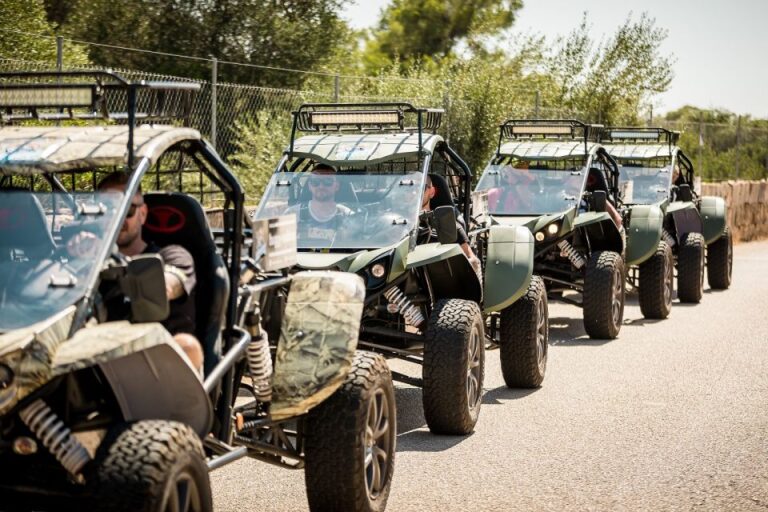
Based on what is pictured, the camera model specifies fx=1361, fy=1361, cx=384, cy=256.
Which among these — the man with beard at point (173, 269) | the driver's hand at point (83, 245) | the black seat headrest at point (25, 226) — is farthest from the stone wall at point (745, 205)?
the driver's hand at point (83, 245)

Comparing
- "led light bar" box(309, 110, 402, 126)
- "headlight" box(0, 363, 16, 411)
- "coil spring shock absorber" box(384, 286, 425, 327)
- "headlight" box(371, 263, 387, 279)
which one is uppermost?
"led light bar" box(309, 110, 402, 126)

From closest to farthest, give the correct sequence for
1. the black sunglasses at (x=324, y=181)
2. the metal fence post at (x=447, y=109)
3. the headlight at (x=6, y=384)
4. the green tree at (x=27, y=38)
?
the headlight at (x=6, y=384) < the black sunglasses at (x=324, y=181) < the green tree at (x=27, y=38) < the metal fence post at (x=447, y=109)

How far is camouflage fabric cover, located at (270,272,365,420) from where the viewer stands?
18.9ft

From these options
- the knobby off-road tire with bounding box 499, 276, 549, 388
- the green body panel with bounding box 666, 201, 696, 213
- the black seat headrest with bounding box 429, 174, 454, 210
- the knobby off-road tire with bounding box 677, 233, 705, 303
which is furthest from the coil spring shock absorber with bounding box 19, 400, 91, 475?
the green body panel with bounding box 666, 201, 696, 213

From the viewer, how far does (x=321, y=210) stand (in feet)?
31.4

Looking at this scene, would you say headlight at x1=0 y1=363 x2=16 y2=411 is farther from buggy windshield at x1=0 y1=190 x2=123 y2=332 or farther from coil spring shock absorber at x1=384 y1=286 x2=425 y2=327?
coil spring shock absorber at x1=384 y1=286 x2=425 y2=327

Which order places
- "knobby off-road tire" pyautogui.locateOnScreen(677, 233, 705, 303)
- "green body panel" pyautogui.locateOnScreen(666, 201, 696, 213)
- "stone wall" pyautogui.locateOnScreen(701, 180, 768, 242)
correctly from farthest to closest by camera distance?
1. "stone wall" pyautogui.locateOnScreen(701, 180, 768, 242)
2. "green body panel" pyautogui.locateOnScreen(666, 201, 696, 213)
3. "knobby off-road tire" pyautogui.locateOnScreen(677, 233, 705, 303)

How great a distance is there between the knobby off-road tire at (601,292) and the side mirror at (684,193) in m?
4.77

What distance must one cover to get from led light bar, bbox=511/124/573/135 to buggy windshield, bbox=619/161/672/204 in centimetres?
257

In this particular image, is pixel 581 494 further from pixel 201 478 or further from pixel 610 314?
pixel 610 314

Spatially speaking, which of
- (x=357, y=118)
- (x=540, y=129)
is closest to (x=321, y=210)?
(x=357, y=118)

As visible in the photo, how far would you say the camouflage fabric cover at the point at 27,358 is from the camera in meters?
4.24

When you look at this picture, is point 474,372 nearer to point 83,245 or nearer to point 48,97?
point 48,97

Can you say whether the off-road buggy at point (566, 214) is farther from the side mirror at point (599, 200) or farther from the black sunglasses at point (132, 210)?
the black sunglasses at point (132, 210)
